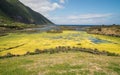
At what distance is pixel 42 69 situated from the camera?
1052 inches

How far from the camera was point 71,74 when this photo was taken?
81.2 ft

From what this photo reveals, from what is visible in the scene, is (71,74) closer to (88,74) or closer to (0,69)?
(88,74)

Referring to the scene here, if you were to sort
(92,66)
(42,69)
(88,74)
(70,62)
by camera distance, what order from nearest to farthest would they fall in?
(88,74) → (42,69) → (92,66) → (70,62)

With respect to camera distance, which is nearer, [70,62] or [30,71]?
[30,71]

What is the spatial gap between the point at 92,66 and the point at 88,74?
3.95 metres

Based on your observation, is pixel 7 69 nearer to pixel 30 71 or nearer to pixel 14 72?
pixel 14 72

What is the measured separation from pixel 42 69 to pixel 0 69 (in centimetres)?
680

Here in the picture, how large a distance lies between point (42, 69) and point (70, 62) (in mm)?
6197

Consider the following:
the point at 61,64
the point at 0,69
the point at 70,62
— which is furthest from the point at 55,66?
the point at 0,69

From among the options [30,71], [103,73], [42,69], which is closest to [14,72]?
[30,71]

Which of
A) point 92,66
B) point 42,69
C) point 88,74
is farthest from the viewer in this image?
point 92,66

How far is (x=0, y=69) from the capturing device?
2788 cm

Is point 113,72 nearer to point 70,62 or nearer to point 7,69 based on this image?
point 70,62

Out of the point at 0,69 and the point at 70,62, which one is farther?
the point at 70,62
